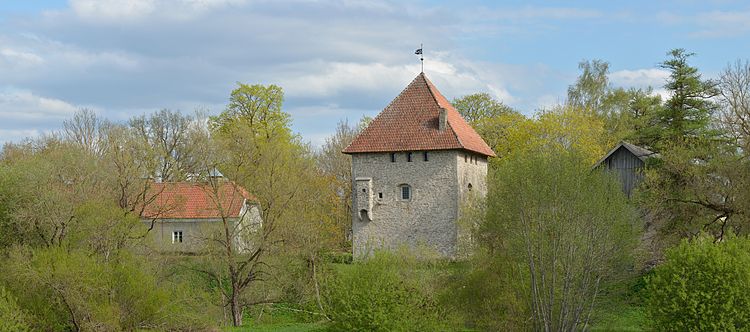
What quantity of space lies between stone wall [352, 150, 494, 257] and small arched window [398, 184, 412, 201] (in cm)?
9

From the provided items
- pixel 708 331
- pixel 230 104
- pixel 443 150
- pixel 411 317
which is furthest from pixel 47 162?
pixel 230 104

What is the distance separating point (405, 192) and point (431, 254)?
406 inches

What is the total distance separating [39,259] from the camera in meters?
22.5

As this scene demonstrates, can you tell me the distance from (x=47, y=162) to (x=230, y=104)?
24.5m

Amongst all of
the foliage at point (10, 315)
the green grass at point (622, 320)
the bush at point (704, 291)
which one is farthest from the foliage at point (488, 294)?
the foliage at point (10, 315)

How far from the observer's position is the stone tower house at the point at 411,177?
117 ft

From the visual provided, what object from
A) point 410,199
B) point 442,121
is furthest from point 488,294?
point 442,121

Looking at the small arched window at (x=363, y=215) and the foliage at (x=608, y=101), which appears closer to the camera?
the small arched window at (x=363, y=215)

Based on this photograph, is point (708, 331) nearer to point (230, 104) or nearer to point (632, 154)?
point (632, 154)

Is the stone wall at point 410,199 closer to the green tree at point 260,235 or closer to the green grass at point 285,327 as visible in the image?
the green tree at point 260,235

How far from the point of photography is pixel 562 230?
20047 millimetres

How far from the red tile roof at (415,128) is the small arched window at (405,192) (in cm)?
156

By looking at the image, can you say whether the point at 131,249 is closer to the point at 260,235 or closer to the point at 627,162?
the point at 260,235

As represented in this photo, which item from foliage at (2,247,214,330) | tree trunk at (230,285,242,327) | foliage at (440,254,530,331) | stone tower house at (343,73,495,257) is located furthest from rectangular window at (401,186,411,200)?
foliage at (2,247,214,330)
